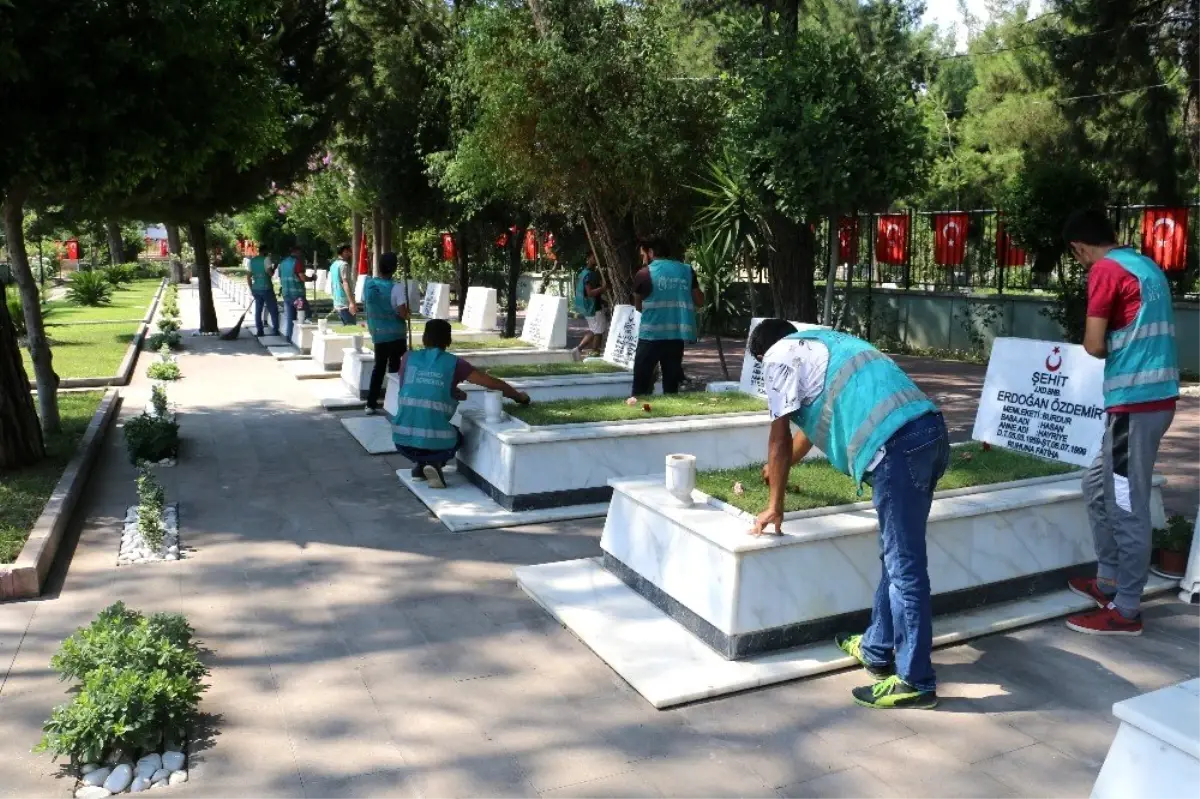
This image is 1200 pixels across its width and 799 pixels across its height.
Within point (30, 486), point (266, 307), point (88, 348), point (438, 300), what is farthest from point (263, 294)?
point (30, 486)

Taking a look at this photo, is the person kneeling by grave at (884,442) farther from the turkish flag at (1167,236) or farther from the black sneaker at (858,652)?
the turkish flag at (1167,236)

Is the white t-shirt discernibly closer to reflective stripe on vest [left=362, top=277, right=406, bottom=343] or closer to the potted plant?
the potted plant

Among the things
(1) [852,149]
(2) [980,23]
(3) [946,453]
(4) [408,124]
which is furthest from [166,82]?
(2) [980,23]

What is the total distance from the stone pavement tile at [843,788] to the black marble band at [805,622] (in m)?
0.98

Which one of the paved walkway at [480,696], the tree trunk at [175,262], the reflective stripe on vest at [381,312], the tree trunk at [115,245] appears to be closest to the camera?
the paved walkway at [480,696]

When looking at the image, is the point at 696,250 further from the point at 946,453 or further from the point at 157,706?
the point at 157,706

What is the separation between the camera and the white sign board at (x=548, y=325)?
44.3 ft

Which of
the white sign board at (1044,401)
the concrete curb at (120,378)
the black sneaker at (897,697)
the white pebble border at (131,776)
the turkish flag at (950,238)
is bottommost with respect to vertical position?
the white pebble border at (131,776)

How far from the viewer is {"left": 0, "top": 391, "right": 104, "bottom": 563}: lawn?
613 cm

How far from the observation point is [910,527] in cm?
412

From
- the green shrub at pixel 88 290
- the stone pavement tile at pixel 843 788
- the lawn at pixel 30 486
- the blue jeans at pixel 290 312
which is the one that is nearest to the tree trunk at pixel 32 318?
the lawn at pixel 30 486

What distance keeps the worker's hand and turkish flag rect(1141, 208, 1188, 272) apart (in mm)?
11826

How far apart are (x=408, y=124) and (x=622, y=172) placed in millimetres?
8439

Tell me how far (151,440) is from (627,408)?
410cm
